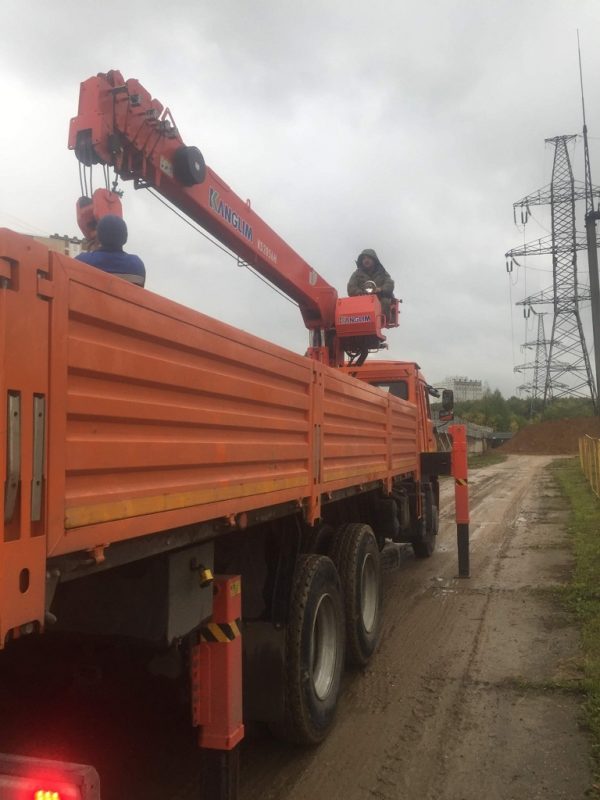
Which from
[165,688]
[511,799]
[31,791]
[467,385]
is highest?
[467,385]

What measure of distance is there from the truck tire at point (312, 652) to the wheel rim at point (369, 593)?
82 cm

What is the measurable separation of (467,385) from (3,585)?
119 metres

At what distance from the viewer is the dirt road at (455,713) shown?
3617mm

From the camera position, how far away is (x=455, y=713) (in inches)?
177

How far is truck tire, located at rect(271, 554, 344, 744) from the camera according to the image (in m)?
3.75

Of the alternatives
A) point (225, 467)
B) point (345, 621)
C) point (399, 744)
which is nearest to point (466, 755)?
point (399, 744)

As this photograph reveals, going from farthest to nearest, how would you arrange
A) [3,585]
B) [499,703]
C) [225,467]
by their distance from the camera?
[499,703], [225,467], [3,585]

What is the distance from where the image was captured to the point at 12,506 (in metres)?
1.75

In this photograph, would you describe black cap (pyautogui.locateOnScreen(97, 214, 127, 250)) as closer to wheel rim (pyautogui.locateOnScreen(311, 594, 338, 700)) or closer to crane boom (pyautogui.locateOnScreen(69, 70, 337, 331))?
crane boom (pyautogui.locateOnScreen(69, 70, 337, 331))

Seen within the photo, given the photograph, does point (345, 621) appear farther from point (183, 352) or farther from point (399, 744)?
point (183, 352)

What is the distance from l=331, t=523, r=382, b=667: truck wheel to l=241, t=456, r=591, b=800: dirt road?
20cm

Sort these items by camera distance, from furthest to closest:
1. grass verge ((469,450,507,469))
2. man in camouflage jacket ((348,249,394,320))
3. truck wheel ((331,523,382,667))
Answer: grass verge ((469,450,507,469)) < man in camouflage jacket ((348,249,394,320)) < truck wheel ((331,523,382,667))

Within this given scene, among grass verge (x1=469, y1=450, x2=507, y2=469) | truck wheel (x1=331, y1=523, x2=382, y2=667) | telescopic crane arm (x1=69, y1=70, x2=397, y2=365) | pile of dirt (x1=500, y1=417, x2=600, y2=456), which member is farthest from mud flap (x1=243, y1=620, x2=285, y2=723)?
pile of dirt (x1=500, y1=417, x2=600, y2=456)

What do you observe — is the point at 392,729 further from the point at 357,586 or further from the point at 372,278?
the point at 372,278
